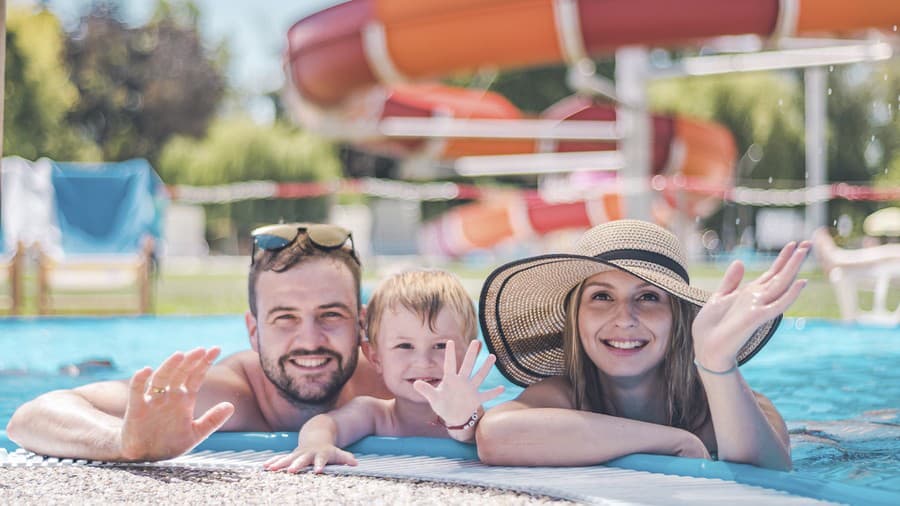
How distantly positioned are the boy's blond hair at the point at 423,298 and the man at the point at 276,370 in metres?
0.09

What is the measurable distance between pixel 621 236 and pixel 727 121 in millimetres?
27462

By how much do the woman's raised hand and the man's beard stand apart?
44.7 inches

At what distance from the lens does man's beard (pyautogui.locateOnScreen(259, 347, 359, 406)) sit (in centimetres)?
298

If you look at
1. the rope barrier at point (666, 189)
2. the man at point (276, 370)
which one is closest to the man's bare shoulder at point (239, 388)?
the man at point (276, 370)

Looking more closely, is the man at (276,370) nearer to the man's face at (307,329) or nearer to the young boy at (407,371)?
the man's face at (307,329)

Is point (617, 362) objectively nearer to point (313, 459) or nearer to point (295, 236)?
point (313, 459)

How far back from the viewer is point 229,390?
3.10 meters

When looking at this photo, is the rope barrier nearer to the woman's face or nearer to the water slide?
the water slide

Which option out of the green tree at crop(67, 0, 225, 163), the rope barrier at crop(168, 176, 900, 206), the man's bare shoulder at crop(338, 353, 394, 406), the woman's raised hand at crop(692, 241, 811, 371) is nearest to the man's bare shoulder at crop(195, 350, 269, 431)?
the man's bare shoulder at crop(338, 353, 394, 406)

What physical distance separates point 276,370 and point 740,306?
140 cm

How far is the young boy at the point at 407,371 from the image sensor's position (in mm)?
2650

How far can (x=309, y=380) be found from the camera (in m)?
3.01

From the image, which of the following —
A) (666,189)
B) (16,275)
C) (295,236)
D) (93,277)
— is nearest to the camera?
(295,236)

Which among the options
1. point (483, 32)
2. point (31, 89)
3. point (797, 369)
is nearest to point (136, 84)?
point (31, 89)
